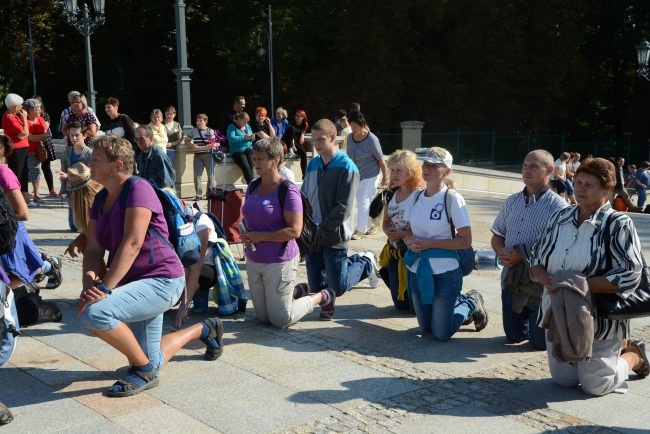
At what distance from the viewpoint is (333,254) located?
22.9ft

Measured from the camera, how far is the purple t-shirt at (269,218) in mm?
6246

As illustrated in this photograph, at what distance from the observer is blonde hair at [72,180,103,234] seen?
6.18 meters

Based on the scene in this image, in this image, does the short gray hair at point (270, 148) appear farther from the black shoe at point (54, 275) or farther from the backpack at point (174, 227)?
the black shoe at point (54, 275)

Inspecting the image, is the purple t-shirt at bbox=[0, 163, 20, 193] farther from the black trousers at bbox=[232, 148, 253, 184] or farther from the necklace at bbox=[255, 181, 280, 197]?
the black trousers at bbox=[232, 148, 253, 184]

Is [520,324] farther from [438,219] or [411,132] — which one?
[411,132]

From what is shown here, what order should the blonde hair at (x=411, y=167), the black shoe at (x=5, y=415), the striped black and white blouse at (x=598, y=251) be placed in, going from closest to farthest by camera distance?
the black shoe at (x=5, y=415)
the striped black and white blouse at (x=598, y=251)
the blonde hair at (x=411, y=167)

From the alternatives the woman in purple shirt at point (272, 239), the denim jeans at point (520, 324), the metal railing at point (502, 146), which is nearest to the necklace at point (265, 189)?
the woman in purple shirt at point (272, 239)

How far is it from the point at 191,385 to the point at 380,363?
1.35 m

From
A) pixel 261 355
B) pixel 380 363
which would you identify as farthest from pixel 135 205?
pixel 380 363

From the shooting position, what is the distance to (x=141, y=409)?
15.5 ft

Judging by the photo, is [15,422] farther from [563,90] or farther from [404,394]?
[563,90]

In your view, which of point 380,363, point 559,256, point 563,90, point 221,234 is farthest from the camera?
point 563,90

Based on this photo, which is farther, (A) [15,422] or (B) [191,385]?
(B) [191,385]

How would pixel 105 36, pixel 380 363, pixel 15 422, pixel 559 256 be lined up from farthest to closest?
pixel 105 36 → pixel 380 363 → pixel 559 256 → pixel 15 422
